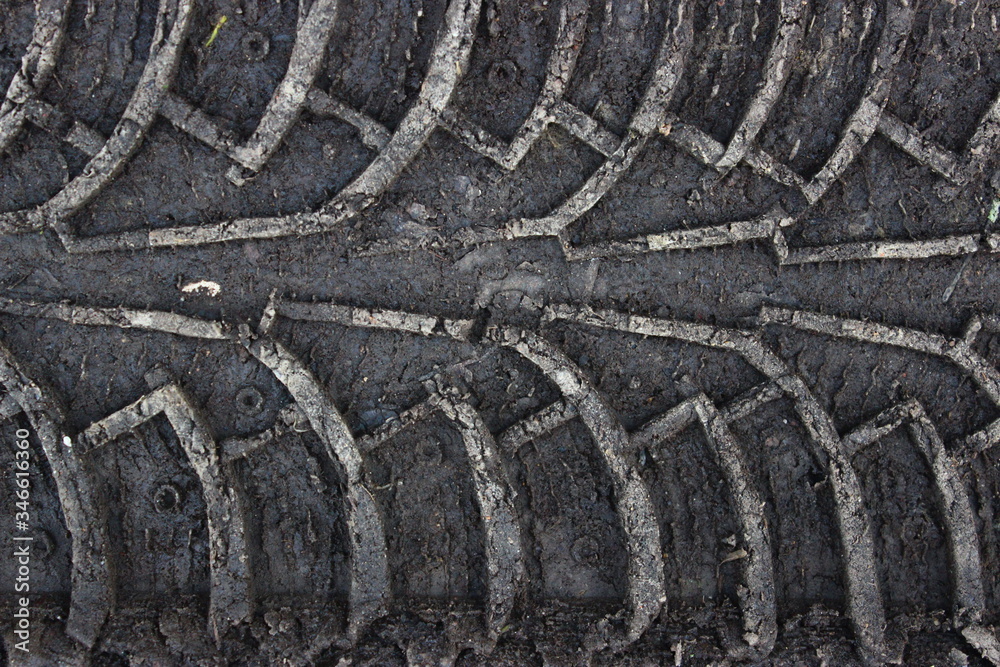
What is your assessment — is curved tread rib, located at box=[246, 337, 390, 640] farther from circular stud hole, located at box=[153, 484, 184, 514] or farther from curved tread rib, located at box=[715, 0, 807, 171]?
curved tread rib, located at box=[715, 0, 807, 171]

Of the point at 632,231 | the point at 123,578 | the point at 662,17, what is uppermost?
the point at 662,17

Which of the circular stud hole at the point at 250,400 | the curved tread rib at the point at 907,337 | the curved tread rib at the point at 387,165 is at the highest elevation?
the curved tread rib at the point at 387,165

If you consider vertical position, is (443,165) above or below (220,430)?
above

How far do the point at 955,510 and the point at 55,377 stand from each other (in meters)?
4.47

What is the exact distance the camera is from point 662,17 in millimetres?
3334

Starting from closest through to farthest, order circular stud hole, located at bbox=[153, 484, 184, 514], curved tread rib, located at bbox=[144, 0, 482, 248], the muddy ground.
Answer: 1. curved tread rib, located at bbox=[144, 0, 482, 248]
2. the muddy ground
3. circular stud hole, located at bbox=[153, 484, 184, 514]

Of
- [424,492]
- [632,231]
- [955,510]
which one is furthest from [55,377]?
[955,510]

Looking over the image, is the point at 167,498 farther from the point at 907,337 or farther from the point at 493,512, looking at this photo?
the point at 907,337

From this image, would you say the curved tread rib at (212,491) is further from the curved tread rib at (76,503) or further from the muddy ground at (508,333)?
the curved tread rib at (76,503)

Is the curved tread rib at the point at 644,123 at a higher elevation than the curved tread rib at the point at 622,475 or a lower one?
higher

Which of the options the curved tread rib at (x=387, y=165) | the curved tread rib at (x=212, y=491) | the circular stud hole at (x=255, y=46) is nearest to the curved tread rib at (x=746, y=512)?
the curved tread rib at (x=387, y=165)

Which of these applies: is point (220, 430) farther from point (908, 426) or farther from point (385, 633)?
point (908, 426)

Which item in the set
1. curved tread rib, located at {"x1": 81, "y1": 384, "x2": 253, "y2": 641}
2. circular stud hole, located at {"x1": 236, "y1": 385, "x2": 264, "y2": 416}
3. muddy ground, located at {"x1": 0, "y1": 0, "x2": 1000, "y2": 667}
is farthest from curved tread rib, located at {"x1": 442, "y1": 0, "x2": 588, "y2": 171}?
curved tread rib, located at {"x1": 81, "y1": 384, "x2": 253, "y2": 641}

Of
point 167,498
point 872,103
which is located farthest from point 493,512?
point 872,103
